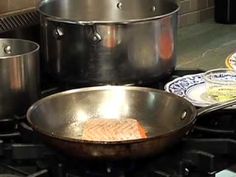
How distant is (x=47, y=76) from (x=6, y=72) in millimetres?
228

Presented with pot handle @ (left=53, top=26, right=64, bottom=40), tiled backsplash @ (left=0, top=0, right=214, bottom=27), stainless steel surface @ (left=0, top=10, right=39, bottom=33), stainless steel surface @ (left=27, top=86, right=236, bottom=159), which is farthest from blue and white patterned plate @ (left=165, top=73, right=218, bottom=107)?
tiled backsplash @ (left=0, top=0, right=214, bottom=27)

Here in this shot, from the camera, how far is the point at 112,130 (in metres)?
1.04

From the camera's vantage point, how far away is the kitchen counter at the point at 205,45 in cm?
161

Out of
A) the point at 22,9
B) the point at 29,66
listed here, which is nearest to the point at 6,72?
the point at 29,66

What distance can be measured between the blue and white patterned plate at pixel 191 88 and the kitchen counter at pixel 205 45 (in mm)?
236

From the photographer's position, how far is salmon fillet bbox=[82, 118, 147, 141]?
39.8 inches

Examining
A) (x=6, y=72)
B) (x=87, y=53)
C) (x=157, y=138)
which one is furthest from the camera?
(x=87, y=53)

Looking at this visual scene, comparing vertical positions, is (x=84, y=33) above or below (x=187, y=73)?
above

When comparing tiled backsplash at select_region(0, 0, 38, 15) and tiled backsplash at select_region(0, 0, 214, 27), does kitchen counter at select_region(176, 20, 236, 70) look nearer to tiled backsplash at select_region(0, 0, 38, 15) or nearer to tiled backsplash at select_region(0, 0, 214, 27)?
tiled backsplash at select_region(0, 0, 214, 27)

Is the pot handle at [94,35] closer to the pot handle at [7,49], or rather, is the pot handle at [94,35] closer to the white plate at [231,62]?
the pot handle at [7,49]

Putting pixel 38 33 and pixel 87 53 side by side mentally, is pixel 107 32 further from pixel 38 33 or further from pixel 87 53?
pixel 38 33

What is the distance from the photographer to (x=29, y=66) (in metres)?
1.15

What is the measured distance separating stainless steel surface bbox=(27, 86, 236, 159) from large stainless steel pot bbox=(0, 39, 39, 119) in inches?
3.0

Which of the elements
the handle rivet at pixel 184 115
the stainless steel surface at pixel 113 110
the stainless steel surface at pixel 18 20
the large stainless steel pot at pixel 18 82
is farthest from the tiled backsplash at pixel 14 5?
the handle rivet at pixel 184 115
